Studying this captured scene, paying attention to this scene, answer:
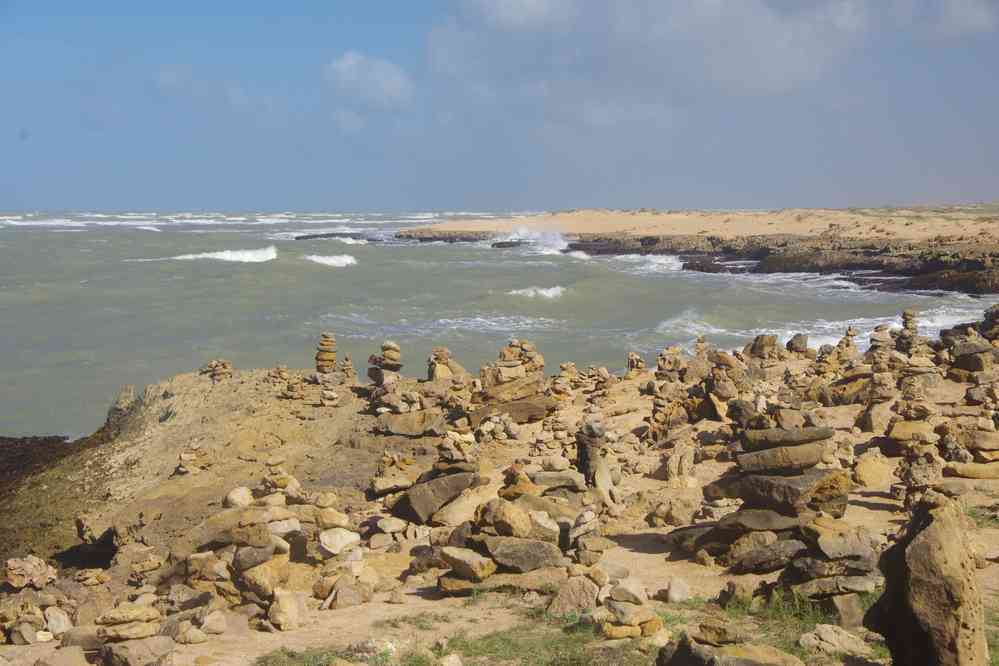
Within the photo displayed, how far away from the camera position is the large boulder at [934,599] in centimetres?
535

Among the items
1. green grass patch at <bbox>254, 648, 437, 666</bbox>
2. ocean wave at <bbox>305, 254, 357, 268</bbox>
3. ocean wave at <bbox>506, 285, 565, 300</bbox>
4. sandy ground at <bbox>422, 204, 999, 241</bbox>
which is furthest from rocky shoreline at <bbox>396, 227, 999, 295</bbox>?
green grass patch at <bbox>254, 648, 437, 666</bbox>

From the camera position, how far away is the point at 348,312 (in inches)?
1373

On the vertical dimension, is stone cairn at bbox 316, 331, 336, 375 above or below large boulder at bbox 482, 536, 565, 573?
above

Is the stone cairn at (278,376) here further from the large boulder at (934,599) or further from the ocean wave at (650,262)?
the ocean wave at (650,262)

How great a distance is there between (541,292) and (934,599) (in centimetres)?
3550

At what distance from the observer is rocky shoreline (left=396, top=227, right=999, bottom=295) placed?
43.8 meters

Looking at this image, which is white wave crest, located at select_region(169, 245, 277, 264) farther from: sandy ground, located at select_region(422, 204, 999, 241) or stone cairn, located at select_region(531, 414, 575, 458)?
stone cairn, located at select_region(531, 414, 575, 458)

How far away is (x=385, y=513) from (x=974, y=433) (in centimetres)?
753

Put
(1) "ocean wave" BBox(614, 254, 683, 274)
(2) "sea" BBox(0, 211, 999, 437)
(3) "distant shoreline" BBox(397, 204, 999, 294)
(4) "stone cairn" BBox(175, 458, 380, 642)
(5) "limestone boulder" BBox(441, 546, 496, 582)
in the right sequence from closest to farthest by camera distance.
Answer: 1. (4) "stone cairn" BBox(175, 458, 380, 642)
2. (5) "limestone boulder" BBox(441, 546, 496, 582)
3. (2) "sea" BBox(0, 211, 999, 437)
4. (3) "distant shoreline" BBox(397, 204, 999, 294)
5. (1) "ocean wave" BBox(614, 254, 683, 274)

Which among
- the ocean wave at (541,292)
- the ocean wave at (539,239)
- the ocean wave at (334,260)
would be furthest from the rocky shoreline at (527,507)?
the ocean wave at (539,239)

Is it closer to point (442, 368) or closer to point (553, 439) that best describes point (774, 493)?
point (553, 439)

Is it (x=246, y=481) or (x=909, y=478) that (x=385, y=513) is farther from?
(x=909, y=478)

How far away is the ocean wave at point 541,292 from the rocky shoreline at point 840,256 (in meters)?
15.9

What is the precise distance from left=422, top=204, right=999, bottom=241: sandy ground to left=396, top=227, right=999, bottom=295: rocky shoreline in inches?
246
